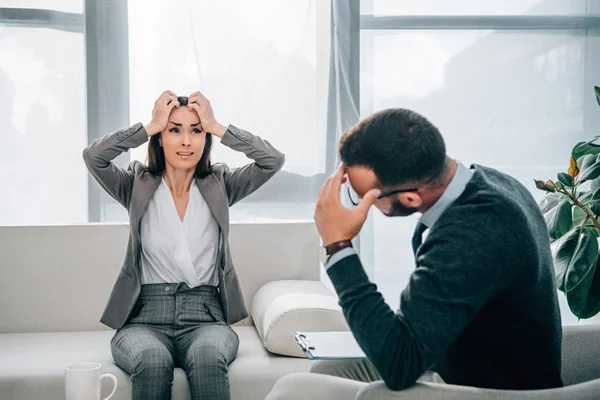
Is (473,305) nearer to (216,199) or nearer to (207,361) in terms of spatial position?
(207,361)

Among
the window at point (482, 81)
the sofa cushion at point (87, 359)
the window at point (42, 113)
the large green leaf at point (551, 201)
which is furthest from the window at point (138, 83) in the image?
the large green leaf at point (551, 201)

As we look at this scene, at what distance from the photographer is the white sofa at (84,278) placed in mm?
2523

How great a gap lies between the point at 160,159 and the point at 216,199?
0.26 meters

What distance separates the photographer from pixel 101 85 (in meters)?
3.21

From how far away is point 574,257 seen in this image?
96.0 inches

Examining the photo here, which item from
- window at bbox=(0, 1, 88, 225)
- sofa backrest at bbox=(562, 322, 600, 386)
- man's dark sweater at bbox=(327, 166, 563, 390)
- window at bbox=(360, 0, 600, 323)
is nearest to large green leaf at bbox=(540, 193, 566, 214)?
window at bbox=(360, 0, 600, 323)

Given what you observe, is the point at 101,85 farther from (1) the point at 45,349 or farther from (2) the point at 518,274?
(2) the point at 518,274

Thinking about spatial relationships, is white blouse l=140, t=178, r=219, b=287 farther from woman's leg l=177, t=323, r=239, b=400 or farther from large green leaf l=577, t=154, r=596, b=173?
large green leaf l=577, t=154, r=596, b=173

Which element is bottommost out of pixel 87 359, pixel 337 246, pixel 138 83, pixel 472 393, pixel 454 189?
pixel 87 359

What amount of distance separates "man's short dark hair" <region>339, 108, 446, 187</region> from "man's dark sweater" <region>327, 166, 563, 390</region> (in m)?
0.09

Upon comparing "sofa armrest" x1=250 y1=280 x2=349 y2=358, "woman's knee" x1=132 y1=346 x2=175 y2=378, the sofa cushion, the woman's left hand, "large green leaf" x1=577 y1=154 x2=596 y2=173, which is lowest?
the sofa cushion

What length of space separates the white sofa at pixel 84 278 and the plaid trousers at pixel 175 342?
0.16m

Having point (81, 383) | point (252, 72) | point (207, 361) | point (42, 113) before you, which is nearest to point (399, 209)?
point (81, 383)

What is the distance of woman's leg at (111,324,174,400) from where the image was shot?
2.07 m
